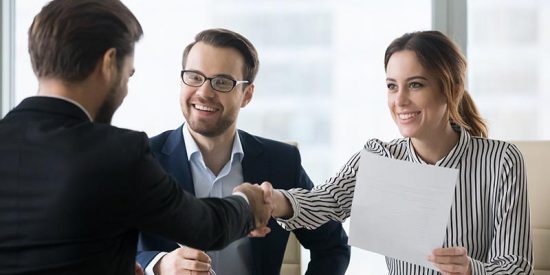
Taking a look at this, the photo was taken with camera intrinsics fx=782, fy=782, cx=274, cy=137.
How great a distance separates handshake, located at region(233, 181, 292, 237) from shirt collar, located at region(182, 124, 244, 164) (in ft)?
0.99

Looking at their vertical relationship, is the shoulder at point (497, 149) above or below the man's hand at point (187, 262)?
above

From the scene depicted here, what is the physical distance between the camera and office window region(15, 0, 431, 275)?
3213mm

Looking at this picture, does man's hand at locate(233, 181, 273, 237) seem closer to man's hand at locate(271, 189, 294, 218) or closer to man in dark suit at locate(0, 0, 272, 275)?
man's hand at locate(271, 189, 294, 218)

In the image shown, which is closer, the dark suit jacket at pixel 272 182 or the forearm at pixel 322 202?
the forearm at pixel 322 202

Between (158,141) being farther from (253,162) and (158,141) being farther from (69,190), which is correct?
(69,190)

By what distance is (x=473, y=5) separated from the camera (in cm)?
318

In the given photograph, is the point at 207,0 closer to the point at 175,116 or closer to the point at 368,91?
the point at 175,116

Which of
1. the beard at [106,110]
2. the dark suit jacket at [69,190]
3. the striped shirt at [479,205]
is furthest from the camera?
the striped shirt at [479,205]

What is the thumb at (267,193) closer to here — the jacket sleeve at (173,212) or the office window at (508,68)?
the jacket sleeve at (173,212)

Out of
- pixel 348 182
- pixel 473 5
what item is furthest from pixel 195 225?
pixel 473 5

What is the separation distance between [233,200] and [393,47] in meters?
0.79

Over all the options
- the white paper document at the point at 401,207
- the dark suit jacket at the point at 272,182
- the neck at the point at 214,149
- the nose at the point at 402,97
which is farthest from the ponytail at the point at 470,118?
the neck at the point at 214,149

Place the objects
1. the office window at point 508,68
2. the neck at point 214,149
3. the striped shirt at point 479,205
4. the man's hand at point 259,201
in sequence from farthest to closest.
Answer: the office window at point 508,68 → the neck at point 214,149 → the striped shirt at point 479,205 → the man's hand at point 259,201

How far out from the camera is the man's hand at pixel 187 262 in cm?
193
